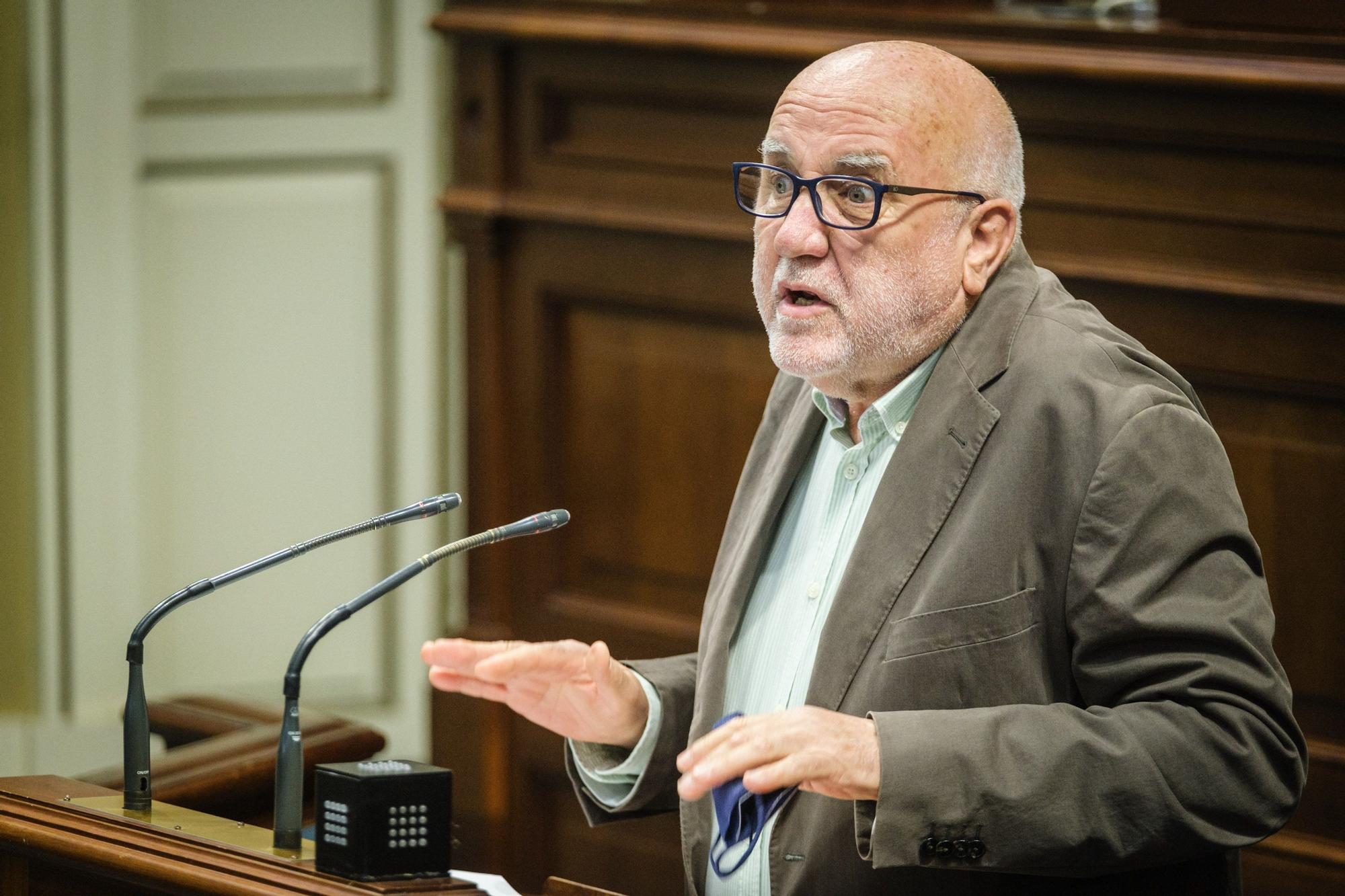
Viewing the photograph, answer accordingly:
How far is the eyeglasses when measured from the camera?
1.69m

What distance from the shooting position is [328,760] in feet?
7.17

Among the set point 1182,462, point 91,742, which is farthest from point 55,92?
point 1182,462

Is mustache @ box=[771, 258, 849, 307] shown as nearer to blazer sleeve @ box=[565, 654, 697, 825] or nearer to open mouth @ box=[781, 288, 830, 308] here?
open mouth @ box=[781, 288, 830, 308]

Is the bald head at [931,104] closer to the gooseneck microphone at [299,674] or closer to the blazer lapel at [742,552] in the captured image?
the blazer lapel at [742,552]

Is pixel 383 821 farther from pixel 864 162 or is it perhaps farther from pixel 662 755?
pixel 864 162

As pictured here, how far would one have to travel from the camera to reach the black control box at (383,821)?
1.45 metres

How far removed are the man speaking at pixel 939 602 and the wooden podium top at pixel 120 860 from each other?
210mm

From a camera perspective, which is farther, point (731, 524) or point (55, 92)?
point (55, 92)

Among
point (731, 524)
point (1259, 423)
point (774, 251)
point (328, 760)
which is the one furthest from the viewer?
point (1259, 423)

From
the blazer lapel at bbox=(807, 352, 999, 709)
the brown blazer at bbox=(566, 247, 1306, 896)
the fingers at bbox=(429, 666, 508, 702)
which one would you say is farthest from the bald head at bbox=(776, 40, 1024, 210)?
the fingers at bbox=(429, 666, 508, 702)

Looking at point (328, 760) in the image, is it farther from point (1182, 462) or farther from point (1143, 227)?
point (1143, 227)

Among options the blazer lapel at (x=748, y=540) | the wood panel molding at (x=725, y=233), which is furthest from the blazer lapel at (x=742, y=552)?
the wood panel molding at (x=725, y=233)

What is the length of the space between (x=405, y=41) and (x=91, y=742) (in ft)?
5.90

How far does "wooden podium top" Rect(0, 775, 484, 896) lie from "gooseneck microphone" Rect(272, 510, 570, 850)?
5cm
